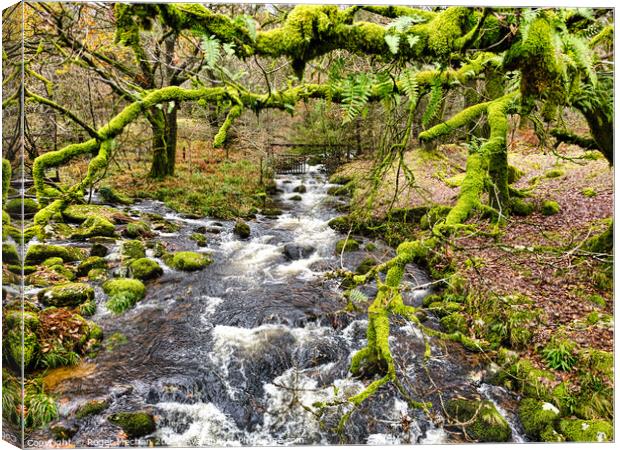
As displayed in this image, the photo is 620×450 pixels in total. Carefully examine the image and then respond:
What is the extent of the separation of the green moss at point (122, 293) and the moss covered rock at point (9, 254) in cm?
274

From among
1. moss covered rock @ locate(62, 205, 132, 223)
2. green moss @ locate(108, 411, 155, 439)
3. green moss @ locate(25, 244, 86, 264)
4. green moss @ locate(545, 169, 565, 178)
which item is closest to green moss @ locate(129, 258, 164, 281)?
green moss @ locate(25, 244, 86, 264)

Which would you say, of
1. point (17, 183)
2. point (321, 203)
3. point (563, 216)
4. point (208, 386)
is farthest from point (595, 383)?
point (321, 203)

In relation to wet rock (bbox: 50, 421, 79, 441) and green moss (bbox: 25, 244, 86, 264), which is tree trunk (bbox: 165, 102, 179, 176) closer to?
green moss (bbox: 25, 244, 86, 264)

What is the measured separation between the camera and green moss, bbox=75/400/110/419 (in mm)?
3602

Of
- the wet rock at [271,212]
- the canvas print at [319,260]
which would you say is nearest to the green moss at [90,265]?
the canvas print at [319,260]

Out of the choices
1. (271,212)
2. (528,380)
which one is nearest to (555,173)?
(528,380)

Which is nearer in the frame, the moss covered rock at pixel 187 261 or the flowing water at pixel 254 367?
the flowing water at pixel 254 367

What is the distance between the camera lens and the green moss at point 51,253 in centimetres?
518

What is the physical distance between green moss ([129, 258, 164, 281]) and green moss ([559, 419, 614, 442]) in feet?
18.0

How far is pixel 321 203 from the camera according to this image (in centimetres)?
989

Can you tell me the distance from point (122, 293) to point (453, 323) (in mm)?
4424

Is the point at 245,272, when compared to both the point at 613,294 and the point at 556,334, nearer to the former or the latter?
the point at 556,334

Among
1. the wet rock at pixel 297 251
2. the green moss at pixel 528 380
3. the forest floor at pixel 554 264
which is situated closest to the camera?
the forest floor at pixel 554 264

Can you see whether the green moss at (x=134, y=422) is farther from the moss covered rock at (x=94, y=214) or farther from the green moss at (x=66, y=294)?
the moss covered rock at (x=94, y=214)
